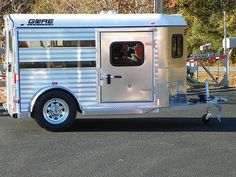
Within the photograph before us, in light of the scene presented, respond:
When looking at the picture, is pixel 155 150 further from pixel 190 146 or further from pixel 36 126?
pixel 36 126

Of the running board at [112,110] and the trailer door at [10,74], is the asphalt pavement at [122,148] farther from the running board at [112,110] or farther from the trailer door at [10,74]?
the trailer door at [10,74]

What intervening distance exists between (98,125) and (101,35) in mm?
2098

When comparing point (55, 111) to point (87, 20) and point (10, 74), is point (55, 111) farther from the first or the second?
point (87, 20)

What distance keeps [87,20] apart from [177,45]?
2.02 meters

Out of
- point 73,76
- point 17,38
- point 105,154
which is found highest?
point 17,38

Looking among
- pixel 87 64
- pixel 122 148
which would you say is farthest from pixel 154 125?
pixel 122 148

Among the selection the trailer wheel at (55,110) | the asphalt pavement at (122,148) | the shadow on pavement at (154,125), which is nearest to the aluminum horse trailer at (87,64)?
the trailer wheel at (55,110)

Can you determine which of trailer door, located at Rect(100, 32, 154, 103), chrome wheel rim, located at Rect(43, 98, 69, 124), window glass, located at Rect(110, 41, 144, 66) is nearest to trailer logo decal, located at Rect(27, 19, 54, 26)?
trailer door, located at Rect(100, 32, 154, 103)

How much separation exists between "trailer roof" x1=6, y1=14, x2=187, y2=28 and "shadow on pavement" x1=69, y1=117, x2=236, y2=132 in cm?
215

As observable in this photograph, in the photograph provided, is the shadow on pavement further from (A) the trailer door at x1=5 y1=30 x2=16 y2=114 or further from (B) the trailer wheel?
(A) the trailer door at x1=5 y1=30 x2=16 y2=114

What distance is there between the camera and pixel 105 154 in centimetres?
835

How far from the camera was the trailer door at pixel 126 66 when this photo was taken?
35.3 ft

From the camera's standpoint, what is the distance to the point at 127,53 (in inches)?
425

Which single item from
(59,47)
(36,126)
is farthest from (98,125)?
(59,47)
